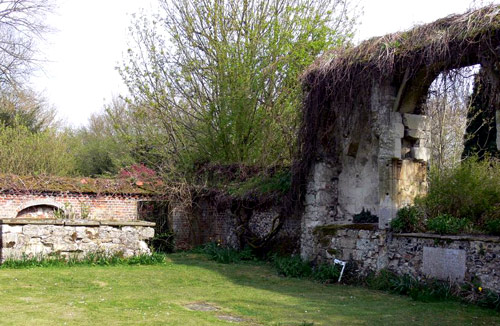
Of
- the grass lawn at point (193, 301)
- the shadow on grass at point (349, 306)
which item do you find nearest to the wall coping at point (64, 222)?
the grass lawn at point (193, 301)

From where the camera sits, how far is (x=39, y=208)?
17422mm

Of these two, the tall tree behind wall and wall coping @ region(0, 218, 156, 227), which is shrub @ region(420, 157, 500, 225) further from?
wall coping @ region(0, 218, 156, 227)

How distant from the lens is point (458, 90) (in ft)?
34.5

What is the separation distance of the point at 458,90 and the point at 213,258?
7.81 meters

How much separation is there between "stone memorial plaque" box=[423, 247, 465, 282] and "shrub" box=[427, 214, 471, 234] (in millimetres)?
356

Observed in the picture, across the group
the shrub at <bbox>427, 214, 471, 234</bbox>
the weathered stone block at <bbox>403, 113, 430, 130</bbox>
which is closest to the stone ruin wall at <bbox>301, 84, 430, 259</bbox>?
the weathered stone block at <bbox>403, 113, 430, 130</bbox>

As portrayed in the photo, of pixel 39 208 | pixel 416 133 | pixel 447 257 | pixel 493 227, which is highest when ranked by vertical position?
pixel 416 133

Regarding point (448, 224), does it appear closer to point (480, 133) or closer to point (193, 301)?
point (193, 301)

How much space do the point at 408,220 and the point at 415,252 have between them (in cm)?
66

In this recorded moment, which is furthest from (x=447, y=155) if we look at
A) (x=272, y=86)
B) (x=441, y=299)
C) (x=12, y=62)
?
(x=12, y=62)

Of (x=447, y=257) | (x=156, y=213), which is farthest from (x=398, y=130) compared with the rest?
(x=156, y=213)

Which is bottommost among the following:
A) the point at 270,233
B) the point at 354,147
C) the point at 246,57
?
the point at 270,233

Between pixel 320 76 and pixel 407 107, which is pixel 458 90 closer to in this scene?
pixel 407 107

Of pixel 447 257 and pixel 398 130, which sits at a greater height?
pixel 398 130
